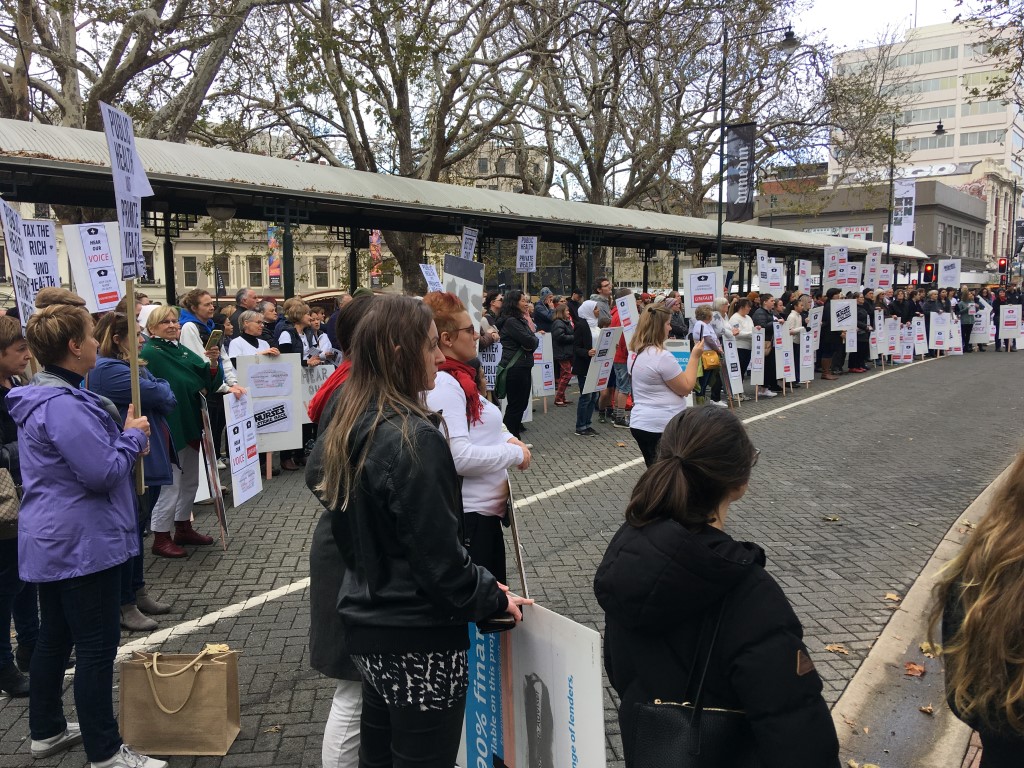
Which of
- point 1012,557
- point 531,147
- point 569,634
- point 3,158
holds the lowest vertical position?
point 569,634

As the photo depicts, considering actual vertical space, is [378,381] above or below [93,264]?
below

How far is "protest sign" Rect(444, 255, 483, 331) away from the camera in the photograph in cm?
671

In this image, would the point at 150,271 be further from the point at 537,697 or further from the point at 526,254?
the point at 537,697

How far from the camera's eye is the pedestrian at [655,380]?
5625 mm

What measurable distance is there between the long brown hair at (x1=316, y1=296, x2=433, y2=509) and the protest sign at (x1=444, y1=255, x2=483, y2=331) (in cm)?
453

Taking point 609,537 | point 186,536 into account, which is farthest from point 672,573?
point 186,536

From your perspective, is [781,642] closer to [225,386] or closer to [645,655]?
[645,655]

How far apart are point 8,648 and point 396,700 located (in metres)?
2.78

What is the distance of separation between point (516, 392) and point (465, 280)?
3366mm

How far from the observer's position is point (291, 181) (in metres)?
11.5

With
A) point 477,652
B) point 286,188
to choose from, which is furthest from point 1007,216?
point 477,652

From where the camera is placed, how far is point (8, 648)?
3.72 meters

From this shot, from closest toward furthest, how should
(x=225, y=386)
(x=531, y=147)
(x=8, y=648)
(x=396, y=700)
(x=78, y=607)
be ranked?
(x=396, y=700) → (x=78, y=607) → (x=8, y=648) → (x=225, y=386) → (x=531, y=147)

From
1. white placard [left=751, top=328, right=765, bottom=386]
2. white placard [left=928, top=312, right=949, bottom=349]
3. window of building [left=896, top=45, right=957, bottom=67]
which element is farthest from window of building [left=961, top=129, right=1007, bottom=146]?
white placard [left=751, top=328, right=765, bottom=386]
